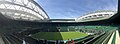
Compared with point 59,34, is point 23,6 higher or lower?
higher

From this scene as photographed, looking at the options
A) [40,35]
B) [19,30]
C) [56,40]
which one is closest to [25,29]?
[19,30]

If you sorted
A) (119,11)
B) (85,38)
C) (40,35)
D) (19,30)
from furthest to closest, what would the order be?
(85,38) < (40,35) < (19,30) < (119,11)

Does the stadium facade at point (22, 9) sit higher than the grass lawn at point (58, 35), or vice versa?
the stadium facade at point (22, 9)

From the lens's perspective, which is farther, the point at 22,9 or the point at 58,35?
the point at 58,35

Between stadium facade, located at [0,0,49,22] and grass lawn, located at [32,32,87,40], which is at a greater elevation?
stadium facade, located at [0,0,49,22]

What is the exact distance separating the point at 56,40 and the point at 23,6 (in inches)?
143

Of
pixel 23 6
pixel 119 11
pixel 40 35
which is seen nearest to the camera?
pixel 23 6

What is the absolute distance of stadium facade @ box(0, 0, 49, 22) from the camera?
19.7ft

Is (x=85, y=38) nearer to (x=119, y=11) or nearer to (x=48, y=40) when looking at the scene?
(x=48, y=40)

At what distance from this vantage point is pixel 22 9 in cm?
630

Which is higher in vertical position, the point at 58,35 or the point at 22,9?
the point at 22,9

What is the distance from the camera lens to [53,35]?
31.8ft

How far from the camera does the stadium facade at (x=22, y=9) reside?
19.7 ft

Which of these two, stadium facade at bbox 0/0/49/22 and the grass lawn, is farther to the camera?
the grass lawn
